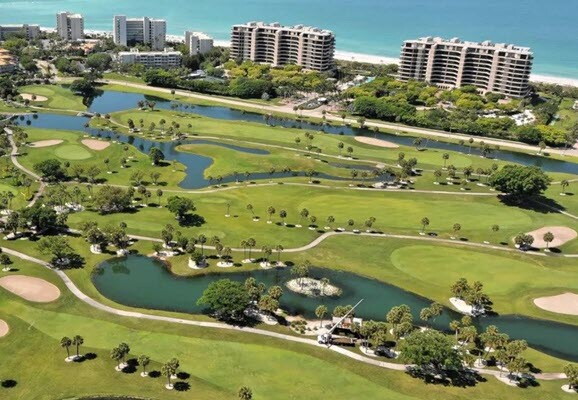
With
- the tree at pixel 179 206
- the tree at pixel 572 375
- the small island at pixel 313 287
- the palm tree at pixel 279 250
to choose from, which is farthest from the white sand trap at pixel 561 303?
the tree at pixel 179 206

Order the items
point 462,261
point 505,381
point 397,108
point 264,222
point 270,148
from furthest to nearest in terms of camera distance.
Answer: point 397,108, point 270,148, point 264,222, point 462,261, point 505,381

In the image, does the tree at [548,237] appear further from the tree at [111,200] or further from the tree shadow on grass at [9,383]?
the tree shadow on grass at [9,383]

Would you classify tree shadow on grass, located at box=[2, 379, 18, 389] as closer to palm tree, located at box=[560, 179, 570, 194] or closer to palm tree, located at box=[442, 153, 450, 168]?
palm tree, located at box=[442, 153, 450, 168]

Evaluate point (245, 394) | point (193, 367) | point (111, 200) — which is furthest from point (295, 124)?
point (245, 394)

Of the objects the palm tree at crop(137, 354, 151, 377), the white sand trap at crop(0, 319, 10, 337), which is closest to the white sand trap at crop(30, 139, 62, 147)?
the white sand trap at crop(0, 319, 10, 337)

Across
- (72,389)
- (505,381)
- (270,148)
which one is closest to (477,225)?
(505,381)

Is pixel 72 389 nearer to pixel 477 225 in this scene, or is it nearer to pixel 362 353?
pixel 362 353
